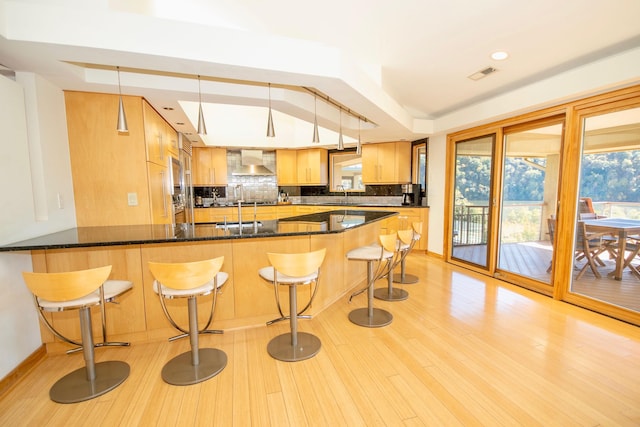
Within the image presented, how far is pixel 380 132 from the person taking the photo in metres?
5.01

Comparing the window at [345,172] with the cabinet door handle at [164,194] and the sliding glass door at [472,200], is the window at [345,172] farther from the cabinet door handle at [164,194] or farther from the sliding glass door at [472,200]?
the cabinet door handle at [164,194]

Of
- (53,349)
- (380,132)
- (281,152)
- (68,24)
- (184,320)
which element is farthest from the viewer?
(281,152)

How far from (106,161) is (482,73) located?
441 cm

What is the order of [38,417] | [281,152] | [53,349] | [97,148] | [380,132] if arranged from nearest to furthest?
[38,417], [53,349], [97,148], [380,132], [281,152]

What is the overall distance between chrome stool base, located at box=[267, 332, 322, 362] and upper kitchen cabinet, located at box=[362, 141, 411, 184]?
14.6ft

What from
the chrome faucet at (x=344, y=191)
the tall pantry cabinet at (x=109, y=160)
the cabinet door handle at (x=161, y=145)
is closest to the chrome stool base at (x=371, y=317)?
the tall pantry cabinet at (x=109, y=160)

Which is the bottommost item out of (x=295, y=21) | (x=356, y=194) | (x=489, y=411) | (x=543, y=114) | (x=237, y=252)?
(x=489, y=411)

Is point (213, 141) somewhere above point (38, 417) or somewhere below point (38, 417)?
above

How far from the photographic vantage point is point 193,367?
2.09 meters

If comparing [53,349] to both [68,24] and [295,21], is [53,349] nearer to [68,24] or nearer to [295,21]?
[68,24]

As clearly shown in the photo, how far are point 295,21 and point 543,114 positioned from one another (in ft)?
10.5

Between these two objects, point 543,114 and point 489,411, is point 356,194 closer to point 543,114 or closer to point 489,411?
point 543,114

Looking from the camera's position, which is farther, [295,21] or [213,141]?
[213,141]

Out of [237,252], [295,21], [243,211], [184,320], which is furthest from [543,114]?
[243,211]
